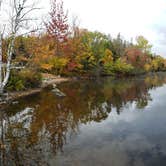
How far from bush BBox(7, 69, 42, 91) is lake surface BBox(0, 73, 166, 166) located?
18.0ft

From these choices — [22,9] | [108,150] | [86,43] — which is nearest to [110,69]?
[86,43]

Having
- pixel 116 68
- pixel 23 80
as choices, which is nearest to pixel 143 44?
pixel 116 68

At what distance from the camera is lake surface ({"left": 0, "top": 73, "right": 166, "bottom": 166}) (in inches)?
399

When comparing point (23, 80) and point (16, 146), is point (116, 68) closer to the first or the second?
point (23, 80)

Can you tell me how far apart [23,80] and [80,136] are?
17.0m

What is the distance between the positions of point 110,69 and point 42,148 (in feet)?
199

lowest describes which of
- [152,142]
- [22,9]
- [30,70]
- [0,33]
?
[152,142]

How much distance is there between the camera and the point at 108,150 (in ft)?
37.2

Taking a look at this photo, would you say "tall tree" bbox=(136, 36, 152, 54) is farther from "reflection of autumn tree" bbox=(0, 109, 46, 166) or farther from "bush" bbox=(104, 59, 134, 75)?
"reflection of autumn tree" bbox=(0, 109, 46, 166)

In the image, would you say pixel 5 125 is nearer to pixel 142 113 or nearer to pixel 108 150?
pixel 108 150

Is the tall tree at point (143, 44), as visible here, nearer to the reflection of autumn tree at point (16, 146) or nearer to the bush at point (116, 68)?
the bush at point (116, 68)

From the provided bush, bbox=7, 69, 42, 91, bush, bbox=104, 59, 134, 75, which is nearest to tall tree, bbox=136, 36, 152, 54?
bush, bbox=104, 59, 134, 75

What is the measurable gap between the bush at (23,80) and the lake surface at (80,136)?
18.0 feet

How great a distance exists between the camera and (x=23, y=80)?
29016 mm
